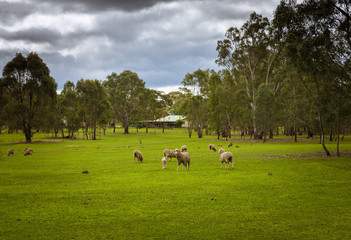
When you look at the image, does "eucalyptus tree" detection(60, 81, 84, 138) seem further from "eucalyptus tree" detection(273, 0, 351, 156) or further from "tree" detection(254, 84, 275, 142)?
"eucalyptus tree" detection(273, 0, 351, 156)

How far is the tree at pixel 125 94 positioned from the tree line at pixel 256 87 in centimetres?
42

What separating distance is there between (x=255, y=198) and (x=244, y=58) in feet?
197

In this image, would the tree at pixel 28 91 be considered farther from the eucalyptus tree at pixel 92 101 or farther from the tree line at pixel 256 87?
the eucalyptus tree at pixel 92 101

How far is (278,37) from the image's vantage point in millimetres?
28094

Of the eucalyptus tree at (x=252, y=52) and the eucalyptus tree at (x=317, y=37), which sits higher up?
the eucalyptus tree at (x=252, y=52)

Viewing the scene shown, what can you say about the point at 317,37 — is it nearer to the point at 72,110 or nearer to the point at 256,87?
the point at 256,87

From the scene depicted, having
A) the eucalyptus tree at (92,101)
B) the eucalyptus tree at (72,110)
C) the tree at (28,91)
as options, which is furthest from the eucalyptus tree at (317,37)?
the eucalyptus tree at (72,110)

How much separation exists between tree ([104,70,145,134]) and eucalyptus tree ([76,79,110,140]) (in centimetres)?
2490

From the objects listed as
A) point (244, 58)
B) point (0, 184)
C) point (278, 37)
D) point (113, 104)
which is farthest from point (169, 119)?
point (0, 184)

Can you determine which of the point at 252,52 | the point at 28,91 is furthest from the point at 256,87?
the point at 28,91

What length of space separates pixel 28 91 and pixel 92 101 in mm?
18204

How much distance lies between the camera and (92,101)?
78.8m

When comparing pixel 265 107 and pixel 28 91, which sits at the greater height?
pixel 28 91

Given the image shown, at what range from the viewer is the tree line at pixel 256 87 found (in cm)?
2659
